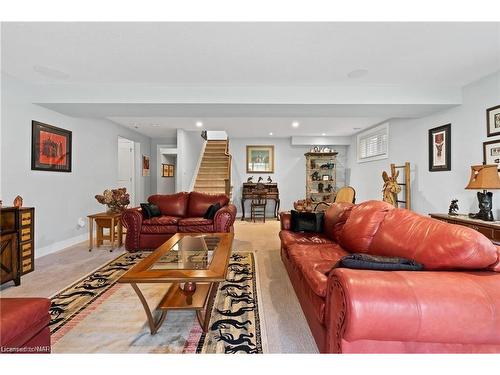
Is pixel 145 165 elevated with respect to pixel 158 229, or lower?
elevated

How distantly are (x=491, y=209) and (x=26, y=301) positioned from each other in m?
4.29

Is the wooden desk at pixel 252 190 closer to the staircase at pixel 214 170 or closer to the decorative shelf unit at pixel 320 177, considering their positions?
the staircase at pixel 214 170

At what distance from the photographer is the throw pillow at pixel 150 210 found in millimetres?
4199

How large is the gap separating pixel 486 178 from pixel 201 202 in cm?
399

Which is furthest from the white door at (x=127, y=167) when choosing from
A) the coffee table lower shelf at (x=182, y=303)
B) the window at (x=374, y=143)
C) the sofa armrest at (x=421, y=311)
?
the sofa armrest at (x=421, y=311)

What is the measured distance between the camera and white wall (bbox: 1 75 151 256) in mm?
3275

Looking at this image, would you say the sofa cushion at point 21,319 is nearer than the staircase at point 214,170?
Yes

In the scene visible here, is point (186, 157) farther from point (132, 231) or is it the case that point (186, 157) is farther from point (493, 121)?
point (493, 121)

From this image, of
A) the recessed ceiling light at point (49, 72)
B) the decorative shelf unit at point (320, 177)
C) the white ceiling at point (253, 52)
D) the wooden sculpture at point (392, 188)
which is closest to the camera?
the white ceiling at point (253, 52)

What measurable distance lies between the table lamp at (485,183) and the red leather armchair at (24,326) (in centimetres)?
396

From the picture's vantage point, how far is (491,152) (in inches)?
121

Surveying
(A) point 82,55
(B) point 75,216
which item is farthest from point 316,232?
(B) point 75,216

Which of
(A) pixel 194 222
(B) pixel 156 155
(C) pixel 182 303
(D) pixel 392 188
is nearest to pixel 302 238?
(C) pixel 182 303
